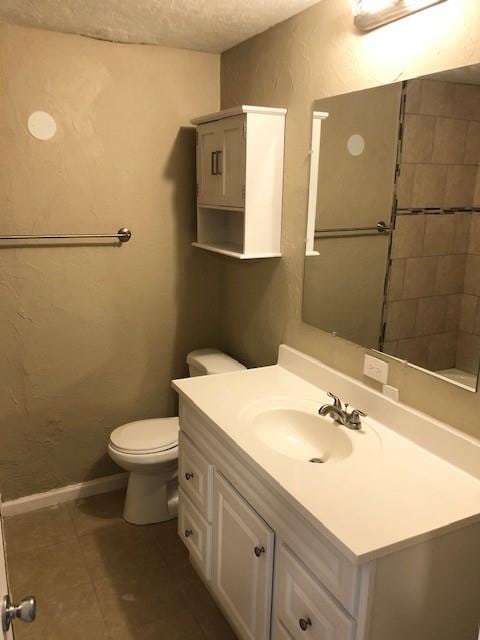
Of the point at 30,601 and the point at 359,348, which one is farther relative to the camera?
the point at 359,348

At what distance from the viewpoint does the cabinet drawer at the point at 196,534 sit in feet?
5.85

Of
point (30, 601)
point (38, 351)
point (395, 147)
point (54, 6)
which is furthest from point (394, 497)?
point (54, 6)

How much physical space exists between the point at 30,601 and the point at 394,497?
2.67ft

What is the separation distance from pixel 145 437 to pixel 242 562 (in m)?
0.93

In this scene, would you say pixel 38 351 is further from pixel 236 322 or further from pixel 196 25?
pixel 196 25

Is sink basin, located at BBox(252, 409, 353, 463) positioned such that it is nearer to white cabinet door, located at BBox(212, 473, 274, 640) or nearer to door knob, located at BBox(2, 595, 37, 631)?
white cabinet door, located at BBox(212, 473, 274, 640)

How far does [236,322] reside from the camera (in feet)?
8.45

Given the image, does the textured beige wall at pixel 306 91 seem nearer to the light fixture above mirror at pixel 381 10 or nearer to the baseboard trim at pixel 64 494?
the light fixture above mirror at pixel 381 10

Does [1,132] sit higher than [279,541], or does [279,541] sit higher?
[1,132]

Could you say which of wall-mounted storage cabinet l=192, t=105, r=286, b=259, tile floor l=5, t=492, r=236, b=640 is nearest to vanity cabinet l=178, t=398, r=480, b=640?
tile floor l=5, t=492, r=236, b=640

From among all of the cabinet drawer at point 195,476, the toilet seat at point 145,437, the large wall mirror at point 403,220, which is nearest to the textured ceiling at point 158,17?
the large wall mirror at point 403,220

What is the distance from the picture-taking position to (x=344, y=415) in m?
1.61

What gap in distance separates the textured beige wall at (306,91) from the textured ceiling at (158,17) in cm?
9

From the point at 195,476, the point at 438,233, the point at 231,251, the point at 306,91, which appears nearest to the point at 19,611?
the point at 195,476
